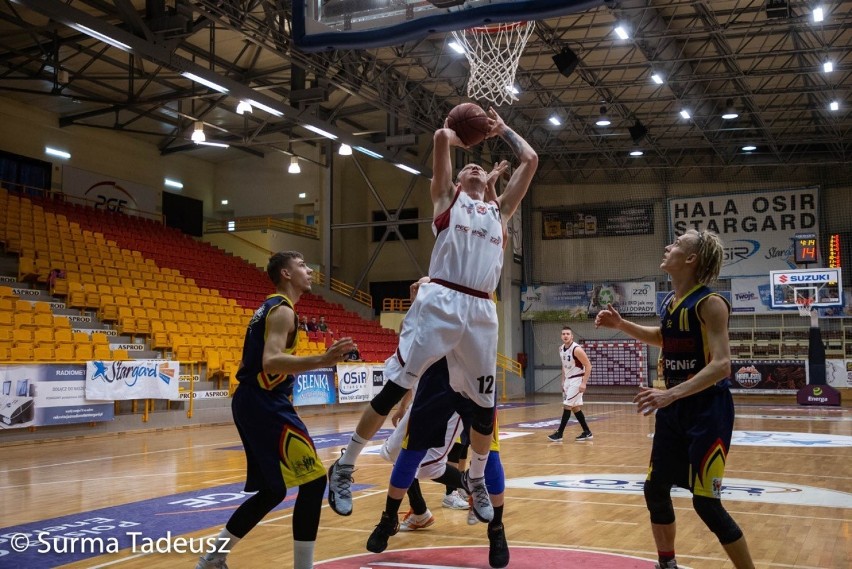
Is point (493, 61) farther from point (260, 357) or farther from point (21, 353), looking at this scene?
point (260, 357)

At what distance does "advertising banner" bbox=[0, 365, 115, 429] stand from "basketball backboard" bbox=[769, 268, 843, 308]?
55.8 ft

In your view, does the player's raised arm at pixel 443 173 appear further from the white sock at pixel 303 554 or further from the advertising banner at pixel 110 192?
the advertising banner at pixel 110 192

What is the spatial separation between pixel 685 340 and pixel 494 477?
147cm

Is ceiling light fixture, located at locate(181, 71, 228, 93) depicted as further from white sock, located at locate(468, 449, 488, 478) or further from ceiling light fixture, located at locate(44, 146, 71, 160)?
white sock, located at locate(468, 449, 488, 478)

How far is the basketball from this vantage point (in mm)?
4355

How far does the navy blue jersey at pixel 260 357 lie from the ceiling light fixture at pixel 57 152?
21.5 meters

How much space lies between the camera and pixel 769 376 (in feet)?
80.2

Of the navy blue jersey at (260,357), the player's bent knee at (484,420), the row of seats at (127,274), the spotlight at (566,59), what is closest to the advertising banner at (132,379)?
the row of seats at (127,274)

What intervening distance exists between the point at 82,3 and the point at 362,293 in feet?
42.4

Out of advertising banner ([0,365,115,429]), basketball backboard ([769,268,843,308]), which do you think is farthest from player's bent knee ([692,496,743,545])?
basketball backboard ([769,268,843,308])

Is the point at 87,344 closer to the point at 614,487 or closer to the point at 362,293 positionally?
the point at 614,487

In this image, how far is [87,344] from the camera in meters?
13.5

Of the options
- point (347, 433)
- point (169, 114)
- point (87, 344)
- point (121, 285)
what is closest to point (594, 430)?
point (347, 433)

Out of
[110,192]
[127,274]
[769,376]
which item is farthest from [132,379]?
[769,376]
